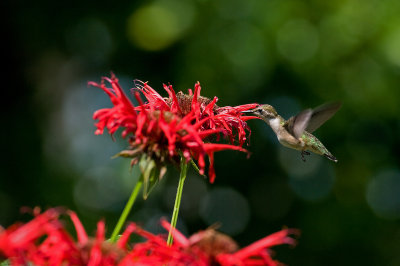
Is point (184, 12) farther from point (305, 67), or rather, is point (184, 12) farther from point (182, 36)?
point (305, 67)

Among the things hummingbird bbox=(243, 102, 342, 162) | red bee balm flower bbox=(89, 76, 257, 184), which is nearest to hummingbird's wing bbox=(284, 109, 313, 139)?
hummingbird bbox=(243, 102, 342, 162)

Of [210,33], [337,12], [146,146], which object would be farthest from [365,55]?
[146,146]

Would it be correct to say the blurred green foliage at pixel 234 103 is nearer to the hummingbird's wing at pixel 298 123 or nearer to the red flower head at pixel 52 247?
the hummingbird's wing at pixel 298 123

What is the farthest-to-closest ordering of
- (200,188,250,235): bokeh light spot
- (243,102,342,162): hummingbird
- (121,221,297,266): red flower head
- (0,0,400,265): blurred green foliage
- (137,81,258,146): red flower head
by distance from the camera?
(200,188,250,235): bokeh light spot → (0,0,400,265): blurred green foliage → (243,102,342,162): hummingbird → (137,81,258,146): red flower head → (121,221,297,266): red flower head

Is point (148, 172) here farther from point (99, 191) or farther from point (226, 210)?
point (226, 210)

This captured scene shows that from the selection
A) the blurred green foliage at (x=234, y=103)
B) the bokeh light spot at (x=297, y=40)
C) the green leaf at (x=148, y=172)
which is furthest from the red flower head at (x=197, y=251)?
the bokeh light spot at (x=297, y=40)

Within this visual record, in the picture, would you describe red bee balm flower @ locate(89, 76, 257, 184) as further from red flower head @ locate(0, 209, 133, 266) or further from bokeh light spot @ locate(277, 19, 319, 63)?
bokeh light spot @ locate(277, 19, 319, 63)
